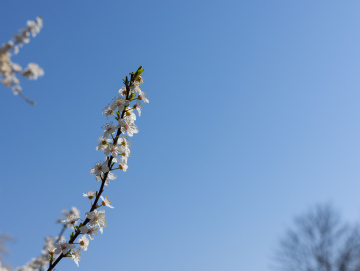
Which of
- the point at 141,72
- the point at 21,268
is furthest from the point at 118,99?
the point at 21,268

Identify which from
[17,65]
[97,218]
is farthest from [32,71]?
[97,218]

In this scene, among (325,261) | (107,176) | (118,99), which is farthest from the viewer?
(325,261)

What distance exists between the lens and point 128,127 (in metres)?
2.26

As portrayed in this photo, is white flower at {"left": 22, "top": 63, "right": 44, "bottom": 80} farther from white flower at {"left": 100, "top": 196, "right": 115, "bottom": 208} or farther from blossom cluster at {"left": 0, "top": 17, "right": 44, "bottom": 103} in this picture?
white flower at {"left": 100, "top": 196, "right": 115, "bottom": 208}

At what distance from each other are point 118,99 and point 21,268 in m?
4.22

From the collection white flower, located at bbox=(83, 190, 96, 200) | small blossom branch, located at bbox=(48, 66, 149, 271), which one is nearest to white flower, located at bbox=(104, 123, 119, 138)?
small blossom branch, located at bbox=(48, 66, 149, 271)

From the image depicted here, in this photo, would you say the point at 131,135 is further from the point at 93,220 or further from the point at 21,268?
the point at 21,268

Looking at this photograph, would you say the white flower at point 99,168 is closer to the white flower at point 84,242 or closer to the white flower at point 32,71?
the white flower at point 84,242

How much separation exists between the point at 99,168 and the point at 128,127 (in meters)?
0.34

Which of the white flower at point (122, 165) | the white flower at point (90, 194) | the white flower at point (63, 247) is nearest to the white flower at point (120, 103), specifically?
the white flower at point (122, 165)

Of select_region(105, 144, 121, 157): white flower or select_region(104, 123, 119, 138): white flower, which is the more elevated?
select_region(104, 123, 119, 138): white flower

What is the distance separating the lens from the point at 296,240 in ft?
62.7

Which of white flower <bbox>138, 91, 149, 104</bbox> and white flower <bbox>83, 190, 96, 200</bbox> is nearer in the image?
white flower <bbox>83, 190, 96, 200</bbox>

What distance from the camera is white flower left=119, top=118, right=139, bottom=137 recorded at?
2228 millimetres
